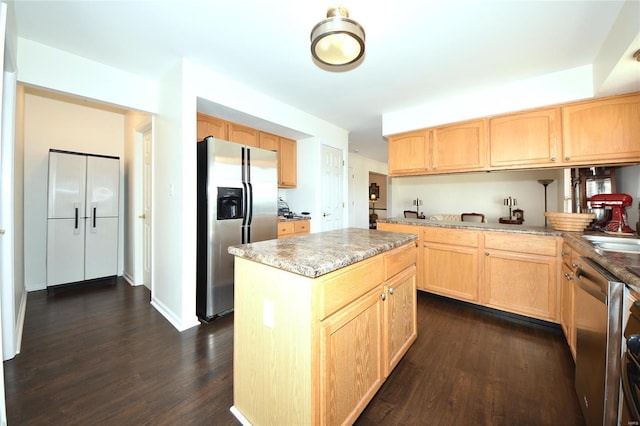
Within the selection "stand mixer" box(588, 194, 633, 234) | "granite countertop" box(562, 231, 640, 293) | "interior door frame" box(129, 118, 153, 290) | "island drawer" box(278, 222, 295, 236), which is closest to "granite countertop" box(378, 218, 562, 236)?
"stand mixer" box(588, 194, 633, 234)

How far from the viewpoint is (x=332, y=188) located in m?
4.15

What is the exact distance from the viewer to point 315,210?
3.85 meters

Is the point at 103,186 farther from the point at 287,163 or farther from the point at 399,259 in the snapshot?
the point at 399,259

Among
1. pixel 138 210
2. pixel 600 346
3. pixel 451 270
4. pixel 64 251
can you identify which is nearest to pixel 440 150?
A: pixel 451 270

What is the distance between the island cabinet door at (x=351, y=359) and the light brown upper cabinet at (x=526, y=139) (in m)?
2.37

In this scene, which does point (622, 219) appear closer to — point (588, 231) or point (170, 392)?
point (588, 231)

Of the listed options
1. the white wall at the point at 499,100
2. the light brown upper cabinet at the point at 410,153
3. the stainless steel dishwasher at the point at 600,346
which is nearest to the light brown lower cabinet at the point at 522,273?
the stainless steel dishwasher at the point at 600,346

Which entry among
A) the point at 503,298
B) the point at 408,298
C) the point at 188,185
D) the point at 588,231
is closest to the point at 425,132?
the point at 588,231

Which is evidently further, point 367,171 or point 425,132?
point 367,171

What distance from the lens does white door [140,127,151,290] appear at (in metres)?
3.17

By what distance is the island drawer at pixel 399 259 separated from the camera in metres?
1.52

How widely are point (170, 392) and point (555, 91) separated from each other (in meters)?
4.08

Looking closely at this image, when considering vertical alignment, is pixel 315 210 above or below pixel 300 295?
above

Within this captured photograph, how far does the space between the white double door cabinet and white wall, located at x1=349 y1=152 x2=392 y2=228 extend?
4617 millimetres
